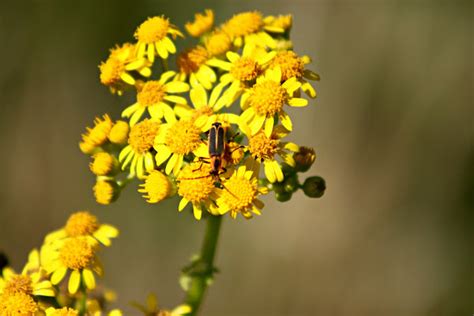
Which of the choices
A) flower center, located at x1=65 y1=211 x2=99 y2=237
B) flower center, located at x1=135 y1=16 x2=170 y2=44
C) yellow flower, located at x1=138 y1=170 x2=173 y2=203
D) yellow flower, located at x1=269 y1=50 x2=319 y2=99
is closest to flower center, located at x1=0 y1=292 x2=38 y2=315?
flower center, located at x1=65 y1=211 x2=99 y2=237

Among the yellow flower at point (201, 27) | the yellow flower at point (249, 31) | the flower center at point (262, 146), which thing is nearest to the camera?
the flower center at point (262, 146)

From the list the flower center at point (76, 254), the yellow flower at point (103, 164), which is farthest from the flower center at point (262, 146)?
the flower center at point (76, 254)

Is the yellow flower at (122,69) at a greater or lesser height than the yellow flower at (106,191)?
greater

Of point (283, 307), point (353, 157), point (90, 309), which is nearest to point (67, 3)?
point (353, 157)

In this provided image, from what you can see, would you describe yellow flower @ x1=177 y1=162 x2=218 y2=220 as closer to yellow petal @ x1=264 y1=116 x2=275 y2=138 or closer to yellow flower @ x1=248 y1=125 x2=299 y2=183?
yellow flower @ x1=248 y1=125 x2=299 y2=183

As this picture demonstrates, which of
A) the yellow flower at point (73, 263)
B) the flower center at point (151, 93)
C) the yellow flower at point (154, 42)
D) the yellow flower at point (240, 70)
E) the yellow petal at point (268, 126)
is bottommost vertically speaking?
the yellow flower at point (73, 263)

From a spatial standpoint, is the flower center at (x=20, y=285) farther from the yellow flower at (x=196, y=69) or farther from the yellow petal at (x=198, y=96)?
the yellow flower at (x=196, y=69)

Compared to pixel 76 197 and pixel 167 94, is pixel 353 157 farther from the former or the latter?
pixel 167 94
